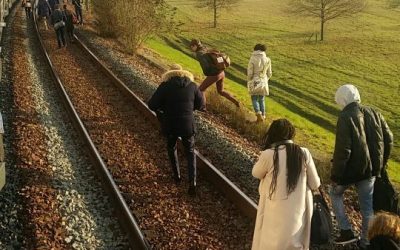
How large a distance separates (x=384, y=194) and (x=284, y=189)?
77.0 inches

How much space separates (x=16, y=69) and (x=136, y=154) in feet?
27.7

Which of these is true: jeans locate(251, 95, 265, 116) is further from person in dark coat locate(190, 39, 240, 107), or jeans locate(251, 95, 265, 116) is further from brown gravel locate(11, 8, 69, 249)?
brown gravel locate(11, 8, 69, 249)

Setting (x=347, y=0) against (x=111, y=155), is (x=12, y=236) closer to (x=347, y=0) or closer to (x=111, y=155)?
(x=111, y=155)

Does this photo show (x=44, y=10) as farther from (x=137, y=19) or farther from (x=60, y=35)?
(x=137, y=19)

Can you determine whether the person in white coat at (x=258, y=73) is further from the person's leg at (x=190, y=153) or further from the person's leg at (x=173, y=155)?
the person's leg at (x=190, y=153)

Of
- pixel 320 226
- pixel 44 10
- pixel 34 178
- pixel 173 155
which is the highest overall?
pixel 44 10

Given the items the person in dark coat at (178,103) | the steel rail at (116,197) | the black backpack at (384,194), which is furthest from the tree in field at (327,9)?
the black backpack at (384,194)

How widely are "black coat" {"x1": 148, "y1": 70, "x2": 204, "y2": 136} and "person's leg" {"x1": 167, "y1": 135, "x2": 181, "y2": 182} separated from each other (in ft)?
0.82

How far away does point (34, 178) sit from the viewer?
7906 mm

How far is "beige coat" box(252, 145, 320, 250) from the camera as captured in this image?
15.1ft

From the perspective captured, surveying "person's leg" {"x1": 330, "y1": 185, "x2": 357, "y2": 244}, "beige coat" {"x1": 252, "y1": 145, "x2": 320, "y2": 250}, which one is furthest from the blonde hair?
"person's leg" {"x1": 330, "y1": 185, "x2": 357, "y2": 244}

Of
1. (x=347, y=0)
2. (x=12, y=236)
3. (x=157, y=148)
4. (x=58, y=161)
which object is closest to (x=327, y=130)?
(x=157, y=148)

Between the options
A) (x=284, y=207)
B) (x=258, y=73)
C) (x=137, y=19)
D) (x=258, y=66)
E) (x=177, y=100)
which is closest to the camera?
(x=284, y=207)

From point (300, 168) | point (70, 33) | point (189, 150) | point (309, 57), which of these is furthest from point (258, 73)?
point (309, 57)
